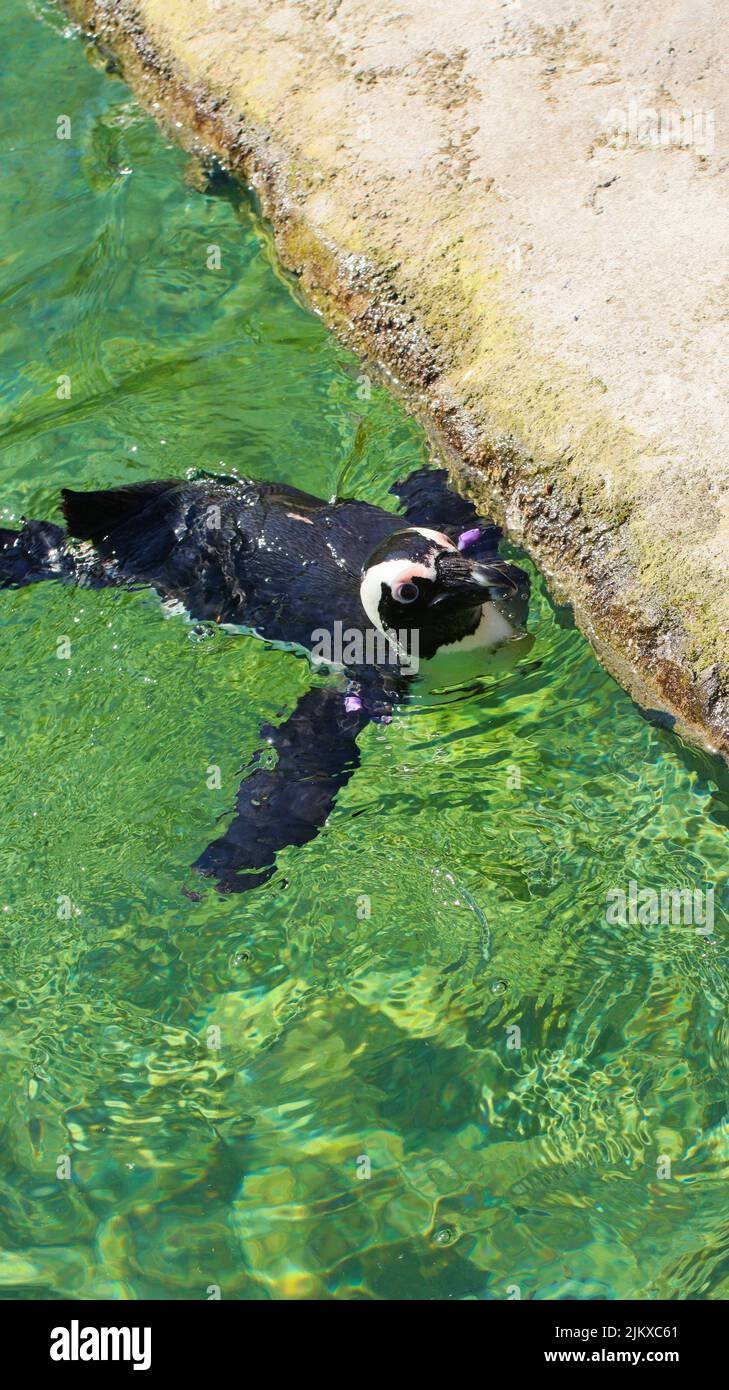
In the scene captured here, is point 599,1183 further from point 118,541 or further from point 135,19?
point 135,19

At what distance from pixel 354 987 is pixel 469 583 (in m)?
1.24

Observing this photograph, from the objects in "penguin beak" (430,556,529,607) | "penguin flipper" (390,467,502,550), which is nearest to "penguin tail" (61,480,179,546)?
"penguin flipper" (390,467,502,550)

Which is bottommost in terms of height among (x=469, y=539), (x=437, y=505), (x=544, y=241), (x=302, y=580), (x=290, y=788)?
(x=290, y=788)

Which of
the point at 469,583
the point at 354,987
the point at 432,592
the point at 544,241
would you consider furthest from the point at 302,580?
the point at 544,241

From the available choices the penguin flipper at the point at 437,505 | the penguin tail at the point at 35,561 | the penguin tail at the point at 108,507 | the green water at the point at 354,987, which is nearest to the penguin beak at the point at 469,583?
the green water at the point at 354,987

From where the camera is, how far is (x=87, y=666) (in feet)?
15.7

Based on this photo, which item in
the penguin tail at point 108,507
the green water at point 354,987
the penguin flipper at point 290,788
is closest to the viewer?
the green water at point 354,987

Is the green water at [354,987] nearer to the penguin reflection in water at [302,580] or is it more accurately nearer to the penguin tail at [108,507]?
the penguin reflection in water at [302,580]

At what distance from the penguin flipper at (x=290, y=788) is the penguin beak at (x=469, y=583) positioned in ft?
1.82

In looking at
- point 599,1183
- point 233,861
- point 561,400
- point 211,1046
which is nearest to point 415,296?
point 561,400

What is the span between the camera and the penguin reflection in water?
13.4 ft

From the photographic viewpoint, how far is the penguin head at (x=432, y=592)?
406 centimetres

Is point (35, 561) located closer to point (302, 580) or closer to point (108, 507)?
point (108, 507)

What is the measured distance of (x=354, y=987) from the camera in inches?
150
